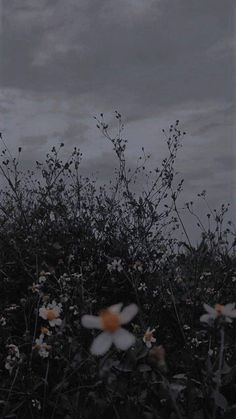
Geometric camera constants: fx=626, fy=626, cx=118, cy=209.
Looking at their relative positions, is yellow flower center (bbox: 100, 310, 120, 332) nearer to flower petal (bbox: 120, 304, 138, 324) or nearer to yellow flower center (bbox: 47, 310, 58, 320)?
flower petal (bbox: 120, 304, 138, 324)

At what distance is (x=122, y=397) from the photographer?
2074 millimetres

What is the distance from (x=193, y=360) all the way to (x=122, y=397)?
0.43 metres

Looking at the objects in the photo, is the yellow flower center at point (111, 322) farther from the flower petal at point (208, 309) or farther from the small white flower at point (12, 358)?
the small white flower at point (12, 358)

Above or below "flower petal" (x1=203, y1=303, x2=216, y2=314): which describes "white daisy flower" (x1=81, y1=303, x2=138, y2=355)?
below

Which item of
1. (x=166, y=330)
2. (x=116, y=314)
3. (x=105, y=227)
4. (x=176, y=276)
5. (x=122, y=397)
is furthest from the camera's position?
(x=105, y=227)

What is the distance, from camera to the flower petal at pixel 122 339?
1247 millimetres

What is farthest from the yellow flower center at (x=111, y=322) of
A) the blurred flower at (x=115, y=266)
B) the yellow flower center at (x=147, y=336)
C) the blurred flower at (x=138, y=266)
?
the blurred flower at (x=115, y=266)

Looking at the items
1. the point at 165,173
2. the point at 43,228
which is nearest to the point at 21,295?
the point at 43,228

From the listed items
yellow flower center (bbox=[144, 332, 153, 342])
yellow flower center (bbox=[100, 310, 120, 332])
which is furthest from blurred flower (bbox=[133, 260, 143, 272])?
yellow flower center (bbox=[100, 310, 120, 332])

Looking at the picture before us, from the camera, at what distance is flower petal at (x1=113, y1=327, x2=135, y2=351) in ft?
4.09

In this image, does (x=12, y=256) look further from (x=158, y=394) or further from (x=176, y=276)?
(x=158, y=394)

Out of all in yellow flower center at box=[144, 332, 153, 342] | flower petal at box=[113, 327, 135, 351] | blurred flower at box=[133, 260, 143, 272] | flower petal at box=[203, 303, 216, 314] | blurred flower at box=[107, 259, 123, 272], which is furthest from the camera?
blurred flower at box=[107, 259, 123, 272]

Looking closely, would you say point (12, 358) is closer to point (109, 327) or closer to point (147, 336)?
point (147, 336)

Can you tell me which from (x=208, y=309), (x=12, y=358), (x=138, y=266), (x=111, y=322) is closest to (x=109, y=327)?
(x=111, y=322)
